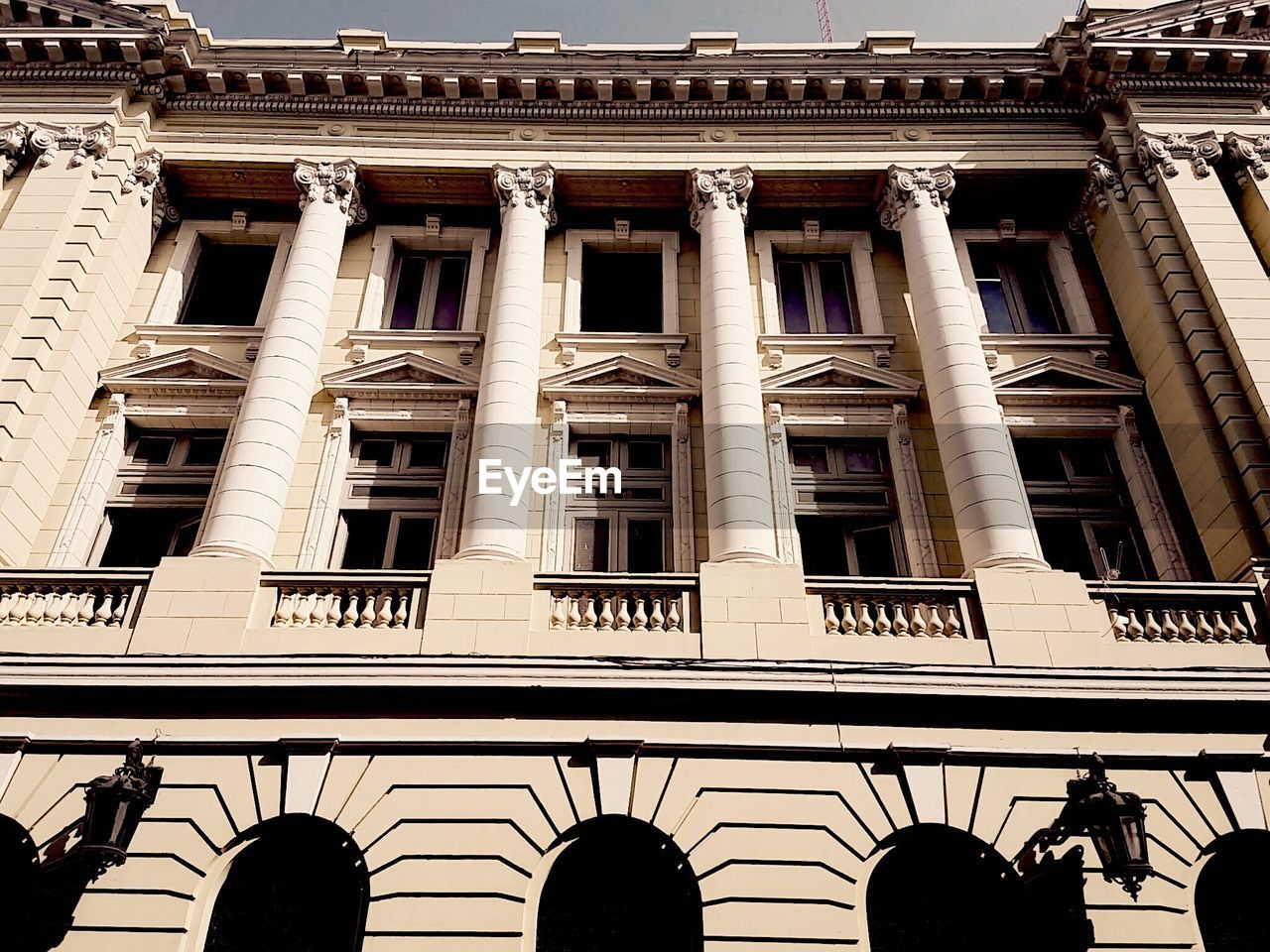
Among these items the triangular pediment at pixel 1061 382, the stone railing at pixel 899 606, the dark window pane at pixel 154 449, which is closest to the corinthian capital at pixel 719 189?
the triangular pediment at pixel 1061 382

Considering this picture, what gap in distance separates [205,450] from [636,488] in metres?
6.73

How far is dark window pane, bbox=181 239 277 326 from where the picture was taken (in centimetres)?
1677

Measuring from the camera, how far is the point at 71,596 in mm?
11797

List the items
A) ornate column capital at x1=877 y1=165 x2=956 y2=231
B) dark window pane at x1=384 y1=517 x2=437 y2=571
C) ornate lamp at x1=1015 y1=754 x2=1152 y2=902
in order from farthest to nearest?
ornate column capital at x1=877 y1=165 x2=956 y2=231 → dark window pane at x1=384 y1=517 x2=437 y2=571 → ornate lamp at x1=1015 y1=754 x2=1152 y2=902

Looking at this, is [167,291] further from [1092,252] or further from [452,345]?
[1092,252]

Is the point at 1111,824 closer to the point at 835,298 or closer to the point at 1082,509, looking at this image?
the point at 1082,509

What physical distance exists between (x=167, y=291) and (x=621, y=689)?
11.2 metres

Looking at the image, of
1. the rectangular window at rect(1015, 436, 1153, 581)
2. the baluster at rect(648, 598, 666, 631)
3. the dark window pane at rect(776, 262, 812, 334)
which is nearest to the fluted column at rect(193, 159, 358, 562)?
the baluster at rect(648, 598, 666, 631)

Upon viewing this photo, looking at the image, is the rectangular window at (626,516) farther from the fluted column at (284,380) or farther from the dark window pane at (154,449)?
the dark window pane at (154,449)

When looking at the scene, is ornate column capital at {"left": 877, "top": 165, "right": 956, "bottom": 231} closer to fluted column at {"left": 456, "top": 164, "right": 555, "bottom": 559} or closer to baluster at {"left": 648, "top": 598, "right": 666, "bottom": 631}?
fluted column at {"left": 456, "top": 164, "right": 555, "bottom": 559}

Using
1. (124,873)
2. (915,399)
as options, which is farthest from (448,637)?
(915,399)

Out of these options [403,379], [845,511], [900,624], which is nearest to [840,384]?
[845,511]

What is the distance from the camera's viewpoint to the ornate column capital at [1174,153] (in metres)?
15.9

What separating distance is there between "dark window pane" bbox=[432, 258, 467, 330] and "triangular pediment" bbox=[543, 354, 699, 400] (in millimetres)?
2590
